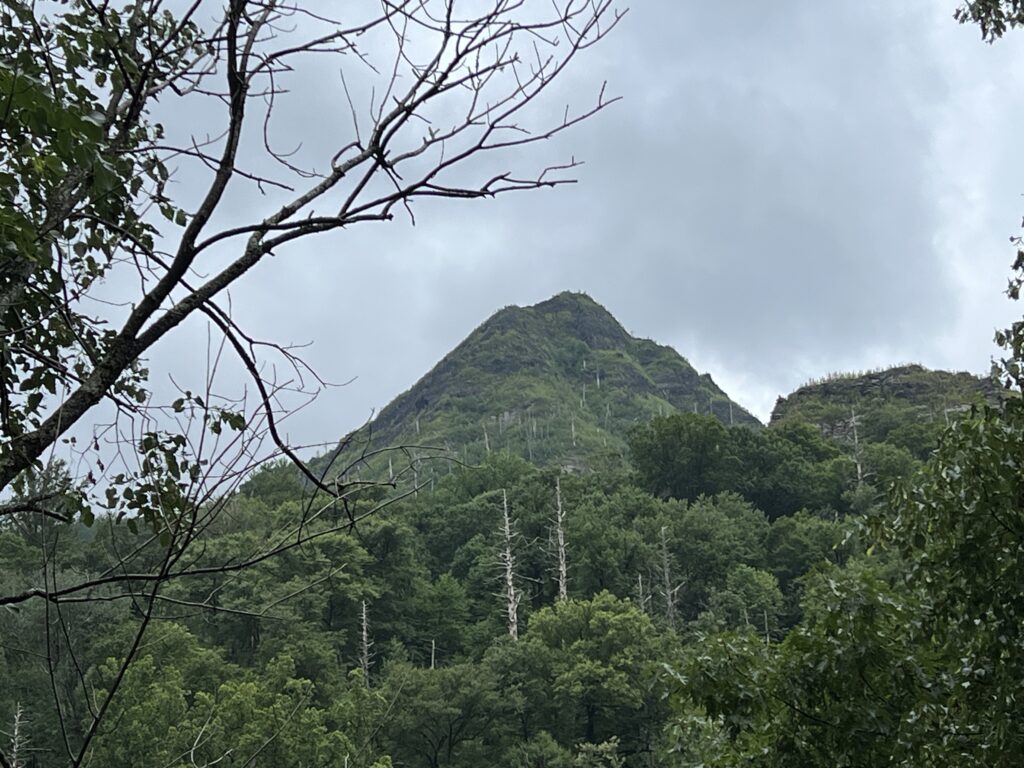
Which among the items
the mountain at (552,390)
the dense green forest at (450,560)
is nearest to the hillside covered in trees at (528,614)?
the dense green forest at (450,560)

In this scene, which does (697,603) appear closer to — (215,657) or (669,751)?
(215,657)

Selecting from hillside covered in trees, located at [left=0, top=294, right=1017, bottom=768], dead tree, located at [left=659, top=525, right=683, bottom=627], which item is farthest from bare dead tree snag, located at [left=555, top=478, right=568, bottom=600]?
dead tree, located at [left=659, top=525, right=683, bottom=627]

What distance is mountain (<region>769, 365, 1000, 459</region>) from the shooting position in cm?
6272

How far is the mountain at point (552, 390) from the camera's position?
9350cm

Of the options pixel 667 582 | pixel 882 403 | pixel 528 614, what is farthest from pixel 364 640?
pixel 882 403

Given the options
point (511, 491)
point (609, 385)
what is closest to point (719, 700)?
point (511, 491)

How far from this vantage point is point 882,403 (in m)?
71.9

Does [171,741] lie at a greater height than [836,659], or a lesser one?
lesser

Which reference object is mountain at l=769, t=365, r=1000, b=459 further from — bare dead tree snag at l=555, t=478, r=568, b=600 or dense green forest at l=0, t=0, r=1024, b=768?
bare dead tree snag at l=555, t=478, r=568, b=600

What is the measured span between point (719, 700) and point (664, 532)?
37.7 metres

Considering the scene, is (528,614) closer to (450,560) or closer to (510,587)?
(510,587)

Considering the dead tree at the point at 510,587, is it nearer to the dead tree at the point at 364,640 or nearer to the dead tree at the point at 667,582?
the dead tree at the point at 364,640

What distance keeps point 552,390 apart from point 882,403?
43.3 metres

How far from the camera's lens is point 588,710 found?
31.2 m
